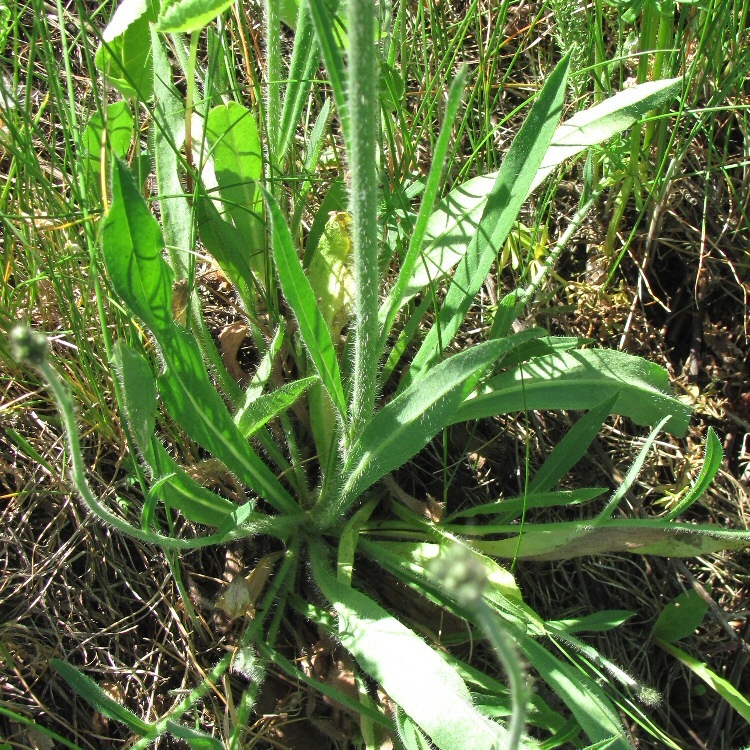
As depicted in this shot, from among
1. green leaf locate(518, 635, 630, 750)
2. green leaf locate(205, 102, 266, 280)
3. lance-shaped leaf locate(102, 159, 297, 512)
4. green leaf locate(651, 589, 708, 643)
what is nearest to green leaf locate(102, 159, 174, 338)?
lance-shaped leaf locate(102, 159, 297, 512)

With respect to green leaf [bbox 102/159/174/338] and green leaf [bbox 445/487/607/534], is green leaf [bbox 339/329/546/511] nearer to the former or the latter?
green leaf [bbox 445/487/607/534]

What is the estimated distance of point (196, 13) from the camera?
103cm

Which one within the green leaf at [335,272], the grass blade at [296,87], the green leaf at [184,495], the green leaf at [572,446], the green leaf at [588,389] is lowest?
the green leaf at [572,446]

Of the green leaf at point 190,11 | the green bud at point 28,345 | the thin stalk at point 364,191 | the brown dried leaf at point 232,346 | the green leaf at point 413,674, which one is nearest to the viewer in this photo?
the green bud at point 28,345

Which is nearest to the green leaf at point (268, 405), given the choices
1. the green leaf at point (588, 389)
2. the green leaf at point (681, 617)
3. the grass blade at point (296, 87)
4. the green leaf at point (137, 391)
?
the green leaf at point (137, 391)

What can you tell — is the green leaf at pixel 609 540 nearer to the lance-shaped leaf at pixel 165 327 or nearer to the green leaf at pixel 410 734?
the green leaf at pixel 410 734

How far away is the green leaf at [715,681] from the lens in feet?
5.05

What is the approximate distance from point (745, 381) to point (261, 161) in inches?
49.5

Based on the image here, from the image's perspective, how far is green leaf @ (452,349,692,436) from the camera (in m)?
1.50

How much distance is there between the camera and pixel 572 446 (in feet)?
5.05

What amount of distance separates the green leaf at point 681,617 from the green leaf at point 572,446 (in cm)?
41

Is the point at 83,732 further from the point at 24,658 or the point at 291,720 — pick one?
the point at 291,720

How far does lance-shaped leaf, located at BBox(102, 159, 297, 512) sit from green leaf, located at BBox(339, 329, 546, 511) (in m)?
0.20

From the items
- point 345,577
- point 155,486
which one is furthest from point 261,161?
point 345,577
